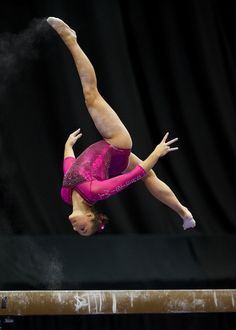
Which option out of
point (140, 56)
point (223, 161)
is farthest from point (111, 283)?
point (140, 56)

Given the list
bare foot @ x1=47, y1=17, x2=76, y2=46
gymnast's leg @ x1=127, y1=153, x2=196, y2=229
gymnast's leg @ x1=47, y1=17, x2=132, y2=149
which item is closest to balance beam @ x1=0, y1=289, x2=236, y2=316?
gymnast's leg @ x1=127, y1=153, x2=196, y2=229

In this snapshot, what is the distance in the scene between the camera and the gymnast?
3246 millimetres

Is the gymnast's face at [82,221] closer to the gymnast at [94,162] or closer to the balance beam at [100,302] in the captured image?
the gymnast at [94,162]

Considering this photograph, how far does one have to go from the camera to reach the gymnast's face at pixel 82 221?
3.36m

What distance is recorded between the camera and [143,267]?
5121mm

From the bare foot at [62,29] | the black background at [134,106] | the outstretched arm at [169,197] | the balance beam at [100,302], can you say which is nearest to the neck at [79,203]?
the outstretched arm at [169,197]

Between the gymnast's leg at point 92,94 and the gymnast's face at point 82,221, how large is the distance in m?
0.47

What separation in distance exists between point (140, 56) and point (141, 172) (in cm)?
305

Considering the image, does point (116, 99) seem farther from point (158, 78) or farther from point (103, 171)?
point (103, 171)

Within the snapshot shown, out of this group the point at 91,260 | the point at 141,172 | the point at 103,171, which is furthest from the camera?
the point at 91,260

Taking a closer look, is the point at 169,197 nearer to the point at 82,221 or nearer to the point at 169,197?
the point at 169,197

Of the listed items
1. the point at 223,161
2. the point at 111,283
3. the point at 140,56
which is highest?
the point at 140,56

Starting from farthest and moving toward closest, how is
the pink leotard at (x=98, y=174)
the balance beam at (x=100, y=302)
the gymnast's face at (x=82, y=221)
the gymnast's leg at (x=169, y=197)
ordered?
the balance beam at (x=100, y=302) < the gymnast's leg at (x=169, y=197) < the gymnast's face at (x=82, y=221) < the pink leotard at (x=98, y=174)

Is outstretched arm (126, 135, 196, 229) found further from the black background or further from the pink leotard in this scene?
the black background
